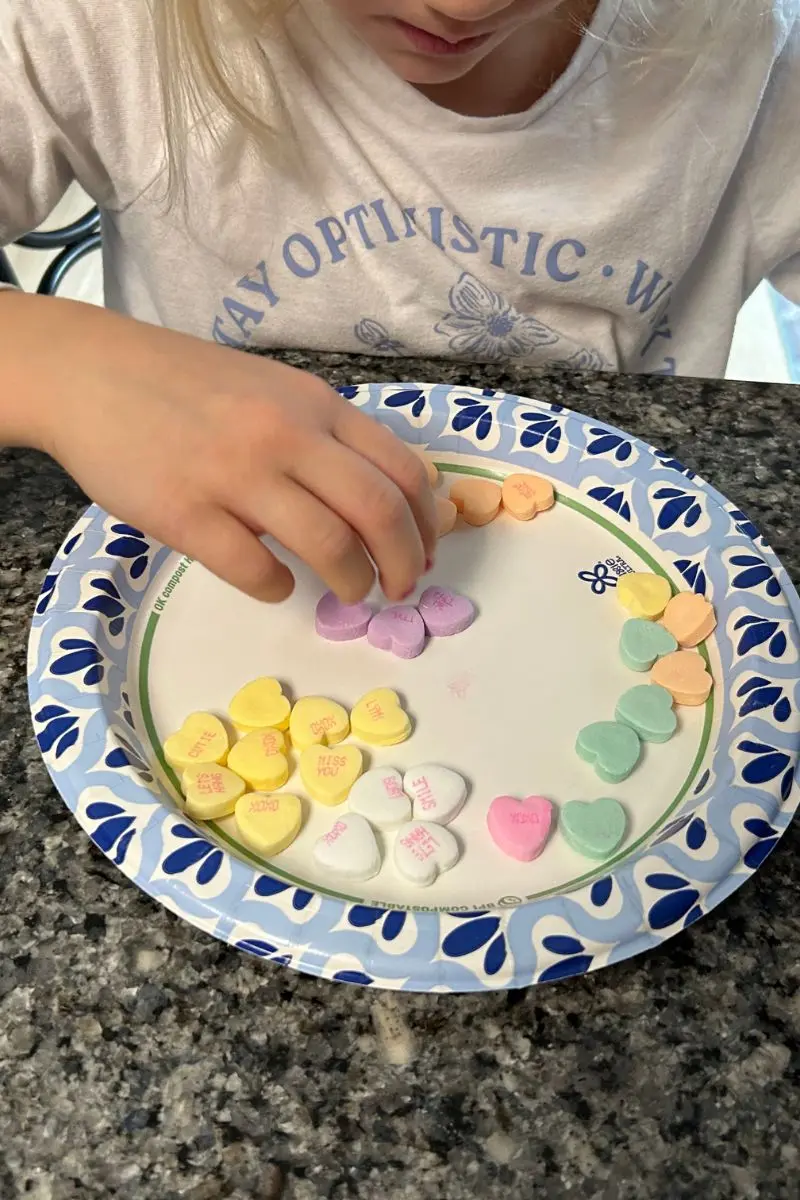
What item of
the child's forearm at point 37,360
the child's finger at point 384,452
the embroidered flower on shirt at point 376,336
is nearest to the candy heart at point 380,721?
the child's finger at point 384,452

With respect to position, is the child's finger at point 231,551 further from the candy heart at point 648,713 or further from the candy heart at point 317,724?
the candy heart at point 648,713

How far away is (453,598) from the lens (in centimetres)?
58

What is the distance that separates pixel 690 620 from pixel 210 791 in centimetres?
30

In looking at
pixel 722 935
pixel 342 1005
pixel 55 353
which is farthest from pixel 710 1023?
pixel 55 353

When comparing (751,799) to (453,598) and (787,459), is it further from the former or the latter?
(787,459)

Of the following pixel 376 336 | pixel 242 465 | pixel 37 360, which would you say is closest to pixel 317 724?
pixel 242 465

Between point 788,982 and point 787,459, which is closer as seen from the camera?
point 788,982

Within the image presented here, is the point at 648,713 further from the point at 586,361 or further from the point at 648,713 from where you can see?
the point at 586,361

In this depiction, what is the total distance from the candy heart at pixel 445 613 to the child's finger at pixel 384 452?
0.07 m

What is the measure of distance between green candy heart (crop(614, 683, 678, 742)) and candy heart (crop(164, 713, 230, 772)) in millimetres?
219

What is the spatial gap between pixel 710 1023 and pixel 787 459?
0.41 meters

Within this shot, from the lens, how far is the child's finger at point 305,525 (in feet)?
1.57

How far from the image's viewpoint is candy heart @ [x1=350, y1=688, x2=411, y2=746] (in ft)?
1.68

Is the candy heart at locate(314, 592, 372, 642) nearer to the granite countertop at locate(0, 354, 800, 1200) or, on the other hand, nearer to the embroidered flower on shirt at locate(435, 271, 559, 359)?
the granite countertop at locate(0, 354, 800, 1200)
